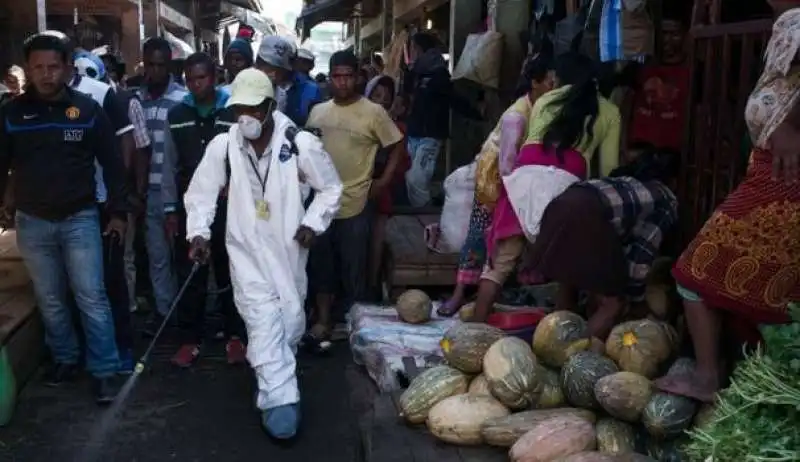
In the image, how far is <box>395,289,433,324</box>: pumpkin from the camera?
6.40m

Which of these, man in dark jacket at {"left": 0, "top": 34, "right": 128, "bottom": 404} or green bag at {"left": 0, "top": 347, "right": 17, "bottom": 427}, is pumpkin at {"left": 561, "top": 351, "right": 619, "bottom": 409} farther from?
green bag at {"left": 0, "top": 347, "right": 17, "bottom": 427}

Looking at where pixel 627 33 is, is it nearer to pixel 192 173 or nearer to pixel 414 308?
pixel 414 308

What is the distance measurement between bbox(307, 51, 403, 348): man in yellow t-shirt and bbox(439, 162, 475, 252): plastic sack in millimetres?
522

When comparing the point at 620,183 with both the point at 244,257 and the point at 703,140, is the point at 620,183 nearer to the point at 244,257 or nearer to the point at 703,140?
the point at 703,140

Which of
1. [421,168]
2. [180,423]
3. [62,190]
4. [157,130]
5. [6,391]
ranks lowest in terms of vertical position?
[180,423]

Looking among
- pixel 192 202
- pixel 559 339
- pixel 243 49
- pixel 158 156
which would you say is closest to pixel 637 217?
pixel 559 339

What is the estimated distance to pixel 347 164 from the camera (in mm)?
6969

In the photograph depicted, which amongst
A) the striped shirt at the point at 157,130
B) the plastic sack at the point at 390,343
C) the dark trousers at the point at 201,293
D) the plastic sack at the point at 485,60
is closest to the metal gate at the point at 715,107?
the plastic sack at the point at 390,343

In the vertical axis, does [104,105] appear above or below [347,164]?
above

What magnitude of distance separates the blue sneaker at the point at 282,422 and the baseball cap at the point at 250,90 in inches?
67.0

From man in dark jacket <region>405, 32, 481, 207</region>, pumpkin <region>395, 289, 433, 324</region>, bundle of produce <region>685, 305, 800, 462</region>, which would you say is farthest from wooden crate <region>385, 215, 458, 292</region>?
bundle of produce <region>685, 305, 800, 462</region>

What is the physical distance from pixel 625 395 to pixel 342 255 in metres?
3.37

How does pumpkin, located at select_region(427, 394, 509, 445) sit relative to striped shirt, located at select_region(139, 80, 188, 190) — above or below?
below

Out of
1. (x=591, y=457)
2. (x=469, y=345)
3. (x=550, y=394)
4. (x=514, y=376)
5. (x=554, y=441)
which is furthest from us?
(x=469, y=345)
